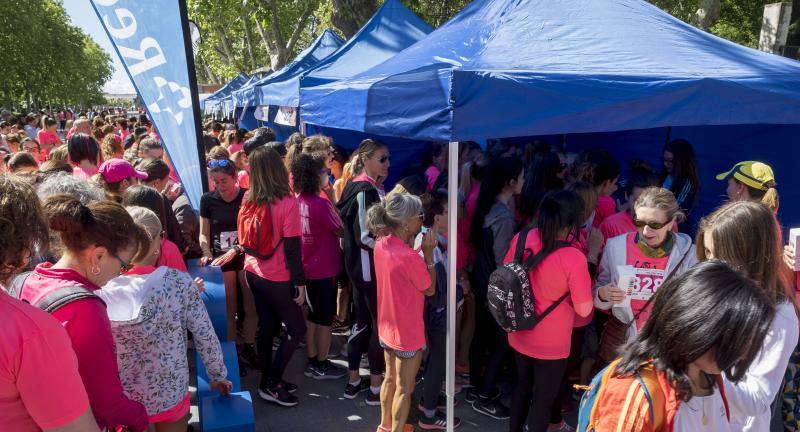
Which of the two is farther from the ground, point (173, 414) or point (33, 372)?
point (33, 372)

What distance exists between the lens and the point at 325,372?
435cm

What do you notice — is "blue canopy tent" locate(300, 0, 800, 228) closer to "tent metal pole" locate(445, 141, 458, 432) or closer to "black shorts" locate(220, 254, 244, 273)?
"tent metal pole" locate(445, 141, 458, 432)

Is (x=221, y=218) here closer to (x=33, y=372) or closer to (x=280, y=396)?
(x=280, y=396)

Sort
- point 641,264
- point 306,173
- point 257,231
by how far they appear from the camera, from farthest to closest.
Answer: point 306,173
point 257,231
point 641,264

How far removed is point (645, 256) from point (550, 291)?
0.52 meters

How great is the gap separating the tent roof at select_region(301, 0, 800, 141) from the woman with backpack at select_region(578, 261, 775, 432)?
142cm

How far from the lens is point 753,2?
1912cm

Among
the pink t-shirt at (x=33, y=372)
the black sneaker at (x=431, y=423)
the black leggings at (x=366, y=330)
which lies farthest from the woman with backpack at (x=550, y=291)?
the pink t-shirt at (x=33, y=372)

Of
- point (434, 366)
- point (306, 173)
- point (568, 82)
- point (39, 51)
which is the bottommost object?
point (434, 366)

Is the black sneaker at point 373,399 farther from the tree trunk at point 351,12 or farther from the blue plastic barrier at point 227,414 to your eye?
the tree trunk at point 351,12

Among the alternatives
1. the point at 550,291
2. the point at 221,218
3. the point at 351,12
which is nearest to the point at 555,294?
the point at 550,291

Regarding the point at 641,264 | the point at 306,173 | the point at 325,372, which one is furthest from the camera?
the point at 325,372

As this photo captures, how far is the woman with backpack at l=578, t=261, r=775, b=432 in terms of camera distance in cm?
125

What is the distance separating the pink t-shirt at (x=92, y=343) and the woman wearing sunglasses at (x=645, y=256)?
2232mm
